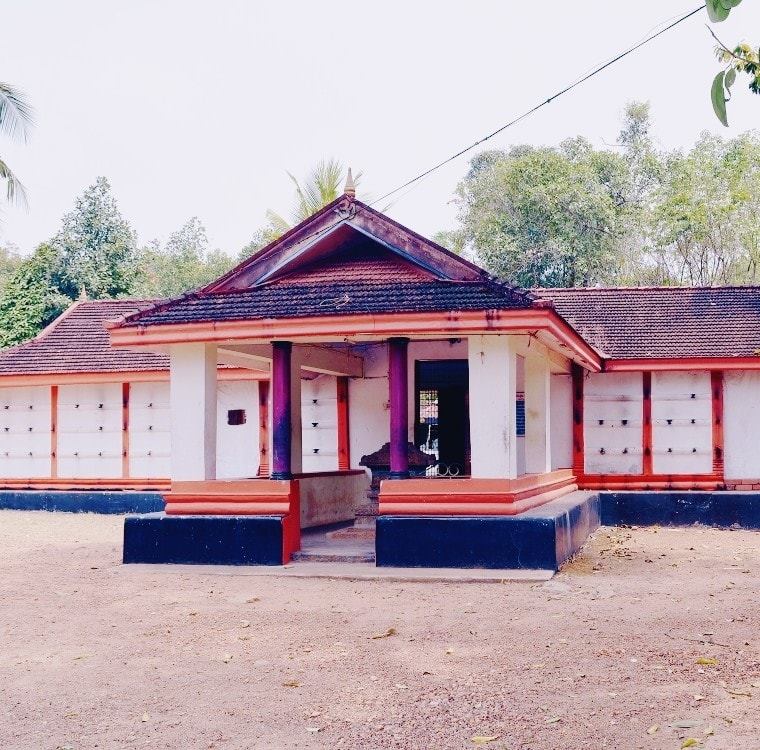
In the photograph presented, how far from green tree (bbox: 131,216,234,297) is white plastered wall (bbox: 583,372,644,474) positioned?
26.3 meters

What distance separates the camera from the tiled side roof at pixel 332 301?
9922 mm

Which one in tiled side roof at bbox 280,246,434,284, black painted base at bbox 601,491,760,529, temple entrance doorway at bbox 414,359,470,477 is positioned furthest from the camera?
temple entrance doorway at bbox 414,359,470,477

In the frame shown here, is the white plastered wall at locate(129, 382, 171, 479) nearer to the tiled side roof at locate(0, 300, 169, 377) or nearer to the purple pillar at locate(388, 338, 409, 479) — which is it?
the tiled side roof at locate(0, 300, 169, 377)

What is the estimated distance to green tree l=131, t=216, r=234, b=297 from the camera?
42.7 meters

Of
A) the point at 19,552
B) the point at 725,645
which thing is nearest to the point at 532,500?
the point at 725,645

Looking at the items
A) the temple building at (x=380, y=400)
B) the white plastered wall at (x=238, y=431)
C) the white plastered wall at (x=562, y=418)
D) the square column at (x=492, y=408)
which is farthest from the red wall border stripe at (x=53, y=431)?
the square column at (x=492, y=408)

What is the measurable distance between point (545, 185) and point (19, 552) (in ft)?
66.2

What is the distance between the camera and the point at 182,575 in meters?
9.98

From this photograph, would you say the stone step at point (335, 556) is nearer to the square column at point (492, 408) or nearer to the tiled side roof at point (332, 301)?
the square column at point (492, 408)

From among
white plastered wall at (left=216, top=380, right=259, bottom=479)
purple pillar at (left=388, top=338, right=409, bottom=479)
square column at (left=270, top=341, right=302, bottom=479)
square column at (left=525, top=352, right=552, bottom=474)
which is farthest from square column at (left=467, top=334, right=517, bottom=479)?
white plastered wall at (left=216, top=380, right=259, bottom=479)

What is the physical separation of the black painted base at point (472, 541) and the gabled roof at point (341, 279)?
214cm

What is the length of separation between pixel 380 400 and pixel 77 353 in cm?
637

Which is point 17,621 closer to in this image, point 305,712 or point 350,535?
point 305,712

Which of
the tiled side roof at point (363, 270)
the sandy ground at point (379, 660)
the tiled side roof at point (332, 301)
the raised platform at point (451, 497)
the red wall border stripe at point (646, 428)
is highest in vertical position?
the tiled side roof at point (363, 270)
